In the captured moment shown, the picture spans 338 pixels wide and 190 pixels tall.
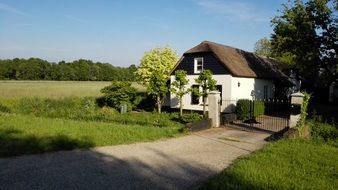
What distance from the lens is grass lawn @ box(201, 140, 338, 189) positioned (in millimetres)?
7570

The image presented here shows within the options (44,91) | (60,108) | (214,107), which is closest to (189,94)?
(214,107)

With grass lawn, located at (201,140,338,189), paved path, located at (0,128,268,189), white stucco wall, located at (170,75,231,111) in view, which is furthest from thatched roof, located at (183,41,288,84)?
grass lawn, located at (201,140,338,189)

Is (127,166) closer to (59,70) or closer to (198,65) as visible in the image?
(198,65)

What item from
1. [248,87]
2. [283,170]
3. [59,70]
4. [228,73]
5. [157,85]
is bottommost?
[283,170]

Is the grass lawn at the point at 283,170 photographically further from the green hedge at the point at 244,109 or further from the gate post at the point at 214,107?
the green hedge at the point at 244,109

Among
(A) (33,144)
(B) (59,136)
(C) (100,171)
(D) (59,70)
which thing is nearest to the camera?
(C) (100,171)

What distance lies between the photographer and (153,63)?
109 feet

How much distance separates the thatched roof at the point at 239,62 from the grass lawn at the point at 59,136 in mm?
11996

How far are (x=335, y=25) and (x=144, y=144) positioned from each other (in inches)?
685

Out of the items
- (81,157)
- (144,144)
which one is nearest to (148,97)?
(144,144)

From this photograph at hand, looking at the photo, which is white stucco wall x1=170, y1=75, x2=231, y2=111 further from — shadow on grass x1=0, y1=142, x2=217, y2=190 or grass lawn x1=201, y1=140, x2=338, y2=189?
shadow on grass x1=0, y1=142, x2=217, y2=190

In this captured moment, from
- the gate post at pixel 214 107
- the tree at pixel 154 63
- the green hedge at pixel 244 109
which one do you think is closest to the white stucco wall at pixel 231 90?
the green hedge at pixel 244 109

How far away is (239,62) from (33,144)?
67.9 feet

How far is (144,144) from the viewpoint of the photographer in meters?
12.5
